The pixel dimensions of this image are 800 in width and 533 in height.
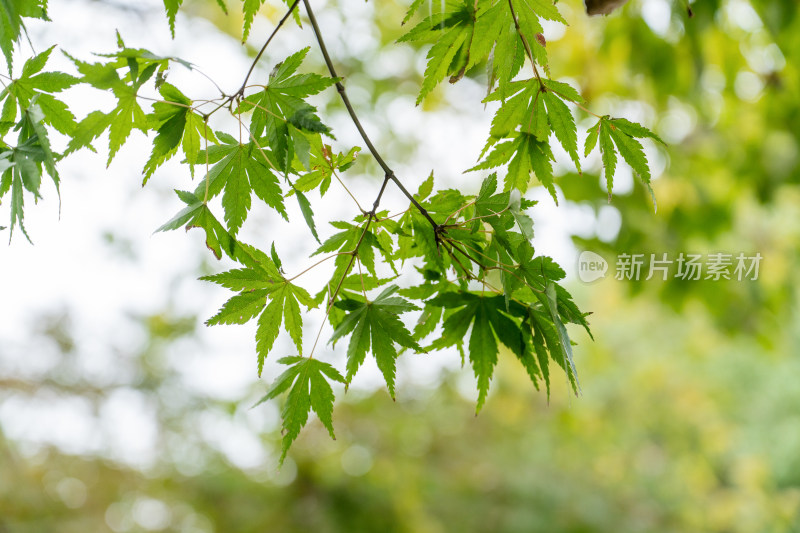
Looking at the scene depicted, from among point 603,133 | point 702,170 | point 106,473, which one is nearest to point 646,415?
point 702,170

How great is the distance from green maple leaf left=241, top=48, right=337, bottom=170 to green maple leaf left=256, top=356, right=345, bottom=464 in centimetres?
20

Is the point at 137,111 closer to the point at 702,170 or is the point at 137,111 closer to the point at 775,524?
the point at 702,170

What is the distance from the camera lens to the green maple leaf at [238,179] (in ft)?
1.99

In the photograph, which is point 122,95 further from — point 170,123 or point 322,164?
point 322,164

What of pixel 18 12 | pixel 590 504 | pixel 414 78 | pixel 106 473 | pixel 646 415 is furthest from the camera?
pixel 646 415

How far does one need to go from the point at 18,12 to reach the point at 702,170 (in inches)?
95.2

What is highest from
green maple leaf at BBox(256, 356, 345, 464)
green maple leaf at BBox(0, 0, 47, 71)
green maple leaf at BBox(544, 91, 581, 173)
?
green maple leaf at BBox(0, 0, 47, 71)

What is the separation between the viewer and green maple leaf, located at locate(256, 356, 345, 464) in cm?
60

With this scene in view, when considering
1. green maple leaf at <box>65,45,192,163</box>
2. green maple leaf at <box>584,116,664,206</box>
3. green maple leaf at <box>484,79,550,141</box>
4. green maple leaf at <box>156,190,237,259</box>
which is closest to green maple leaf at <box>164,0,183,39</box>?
green maple leaf at <box>65,45,192,163</box>

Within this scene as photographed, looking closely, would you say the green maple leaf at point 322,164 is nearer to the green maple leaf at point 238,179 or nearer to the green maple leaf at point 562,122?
the green maple leaf at point 238,179

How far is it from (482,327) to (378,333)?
0.12m

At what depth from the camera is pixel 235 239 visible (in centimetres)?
61

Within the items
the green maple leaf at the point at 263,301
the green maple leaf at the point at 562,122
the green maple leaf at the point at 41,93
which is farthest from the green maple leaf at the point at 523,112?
the green maple leaf at the point at 41,93

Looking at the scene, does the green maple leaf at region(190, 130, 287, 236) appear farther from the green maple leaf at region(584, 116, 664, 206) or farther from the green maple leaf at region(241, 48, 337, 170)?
the green maple leaf at region(584, 116, 664, 206)
